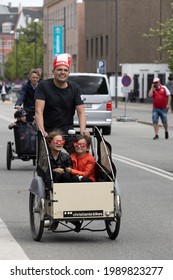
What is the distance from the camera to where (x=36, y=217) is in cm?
1158

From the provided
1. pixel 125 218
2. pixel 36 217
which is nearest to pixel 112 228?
pixel 36 217

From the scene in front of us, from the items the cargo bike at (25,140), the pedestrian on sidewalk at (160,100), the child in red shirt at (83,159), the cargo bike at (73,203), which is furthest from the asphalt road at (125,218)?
the pedestrian on sidewalk at (160,100)

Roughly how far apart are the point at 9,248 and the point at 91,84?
2563 centimetres

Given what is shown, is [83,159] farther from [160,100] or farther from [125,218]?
[160,100]

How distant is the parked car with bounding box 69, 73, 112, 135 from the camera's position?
36156 mm

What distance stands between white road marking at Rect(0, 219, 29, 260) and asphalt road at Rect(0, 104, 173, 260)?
0.06 meters

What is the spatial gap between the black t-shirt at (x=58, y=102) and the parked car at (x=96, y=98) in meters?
22.7

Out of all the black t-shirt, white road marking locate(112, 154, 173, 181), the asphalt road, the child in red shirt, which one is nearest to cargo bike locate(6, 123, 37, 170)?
the asphalt road

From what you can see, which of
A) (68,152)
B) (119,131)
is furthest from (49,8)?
(68,152)

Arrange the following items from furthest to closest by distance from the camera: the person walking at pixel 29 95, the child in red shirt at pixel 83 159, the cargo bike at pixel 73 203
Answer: the person walking at pixel 29 95 → the child in red shirt at pixel 83 159 → the cargo bike at pixel 73 203

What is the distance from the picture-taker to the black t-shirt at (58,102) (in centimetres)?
1302

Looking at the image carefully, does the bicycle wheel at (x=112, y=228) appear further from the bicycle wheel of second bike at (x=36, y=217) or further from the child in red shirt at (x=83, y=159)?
the bicycle wheel of second bike at (x=36, y=217)
